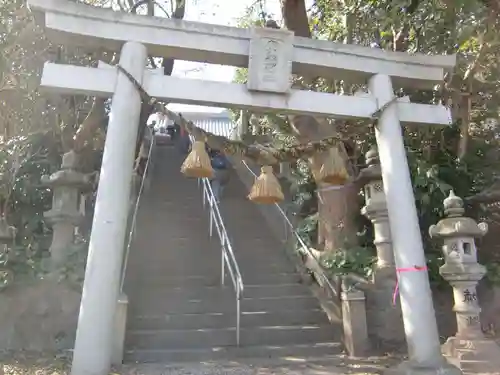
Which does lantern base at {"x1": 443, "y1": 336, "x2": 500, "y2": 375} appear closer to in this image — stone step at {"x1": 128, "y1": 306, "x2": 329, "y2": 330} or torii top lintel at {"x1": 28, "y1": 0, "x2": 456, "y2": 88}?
stone step at {"x1": 128, "y1": 306, "x2": 329, "y2": 330}

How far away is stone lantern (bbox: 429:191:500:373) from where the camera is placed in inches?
202

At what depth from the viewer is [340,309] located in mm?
6613

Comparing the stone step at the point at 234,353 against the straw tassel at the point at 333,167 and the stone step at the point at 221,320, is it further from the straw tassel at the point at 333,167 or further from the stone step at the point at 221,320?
the straw tassel at the point at 333,167

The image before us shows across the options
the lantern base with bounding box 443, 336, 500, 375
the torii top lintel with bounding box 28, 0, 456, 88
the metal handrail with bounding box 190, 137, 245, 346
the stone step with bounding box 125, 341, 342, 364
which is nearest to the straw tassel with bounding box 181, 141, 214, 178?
the torii top lintel with bounding box 28, 0, 456, 88

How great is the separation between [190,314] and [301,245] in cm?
250

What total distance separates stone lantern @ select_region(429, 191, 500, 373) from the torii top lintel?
1.68 m

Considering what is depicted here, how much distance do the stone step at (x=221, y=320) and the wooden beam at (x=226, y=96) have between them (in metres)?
3.07

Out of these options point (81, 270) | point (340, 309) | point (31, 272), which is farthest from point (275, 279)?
point (31, 272)

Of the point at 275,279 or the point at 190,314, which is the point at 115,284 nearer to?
the point at 190,314

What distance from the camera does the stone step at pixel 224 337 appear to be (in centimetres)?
625

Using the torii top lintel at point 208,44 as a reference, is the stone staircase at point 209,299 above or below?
below

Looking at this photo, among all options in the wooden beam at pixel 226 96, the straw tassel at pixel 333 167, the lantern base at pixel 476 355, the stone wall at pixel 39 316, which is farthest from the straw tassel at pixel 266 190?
the stone wall at pixel 39 316

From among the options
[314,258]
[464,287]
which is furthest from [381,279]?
[464,287]

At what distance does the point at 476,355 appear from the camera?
202 inches
